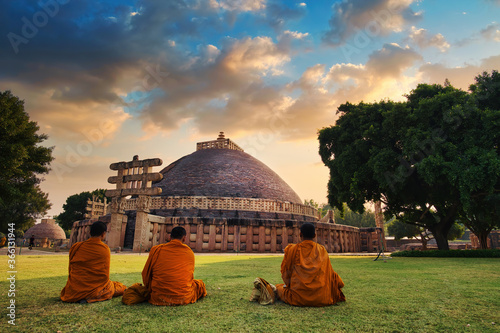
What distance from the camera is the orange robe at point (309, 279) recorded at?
370 centimetres

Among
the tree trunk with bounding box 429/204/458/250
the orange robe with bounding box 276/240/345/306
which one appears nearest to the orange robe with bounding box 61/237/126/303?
the orange robe with bounding box 276/240/345/306

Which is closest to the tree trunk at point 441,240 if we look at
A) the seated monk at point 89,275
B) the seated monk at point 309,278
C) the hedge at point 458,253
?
the hedge at point 458,253

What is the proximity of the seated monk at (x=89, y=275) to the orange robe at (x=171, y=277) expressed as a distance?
0.62 meters

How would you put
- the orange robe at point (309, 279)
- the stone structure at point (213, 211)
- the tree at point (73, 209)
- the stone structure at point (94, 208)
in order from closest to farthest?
1. the orange robe at point (309, 279)
2. the stone structure at point (213, 211)
3. the stone structure at point (94, 208)
4. the tree at point (73, 209)

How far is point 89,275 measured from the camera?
400 cm

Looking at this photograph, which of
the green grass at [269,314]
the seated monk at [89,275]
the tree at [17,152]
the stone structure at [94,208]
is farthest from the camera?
the stone structure at [94,208]

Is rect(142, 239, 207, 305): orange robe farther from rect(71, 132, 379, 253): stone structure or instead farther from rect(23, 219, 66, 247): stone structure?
rect(23, 219, 66, 247): stone structure

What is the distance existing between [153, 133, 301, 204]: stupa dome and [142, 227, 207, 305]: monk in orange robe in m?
19.6

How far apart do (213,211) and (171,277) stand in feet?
56.5

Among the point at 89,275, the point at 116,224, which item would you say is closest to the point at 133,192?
the point at 116,224

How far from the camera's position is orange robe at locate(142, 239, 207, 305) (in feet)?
12.3

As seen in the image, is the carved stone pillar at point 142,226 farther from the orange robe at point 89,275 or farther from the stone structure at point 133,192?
the orange robe at point 89,275

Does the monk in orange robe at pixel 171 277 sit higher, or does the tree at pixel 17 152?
the tree at pixel 17 152

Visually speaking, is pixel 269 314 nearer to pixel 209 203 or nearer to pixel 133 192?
pixel 133 192
